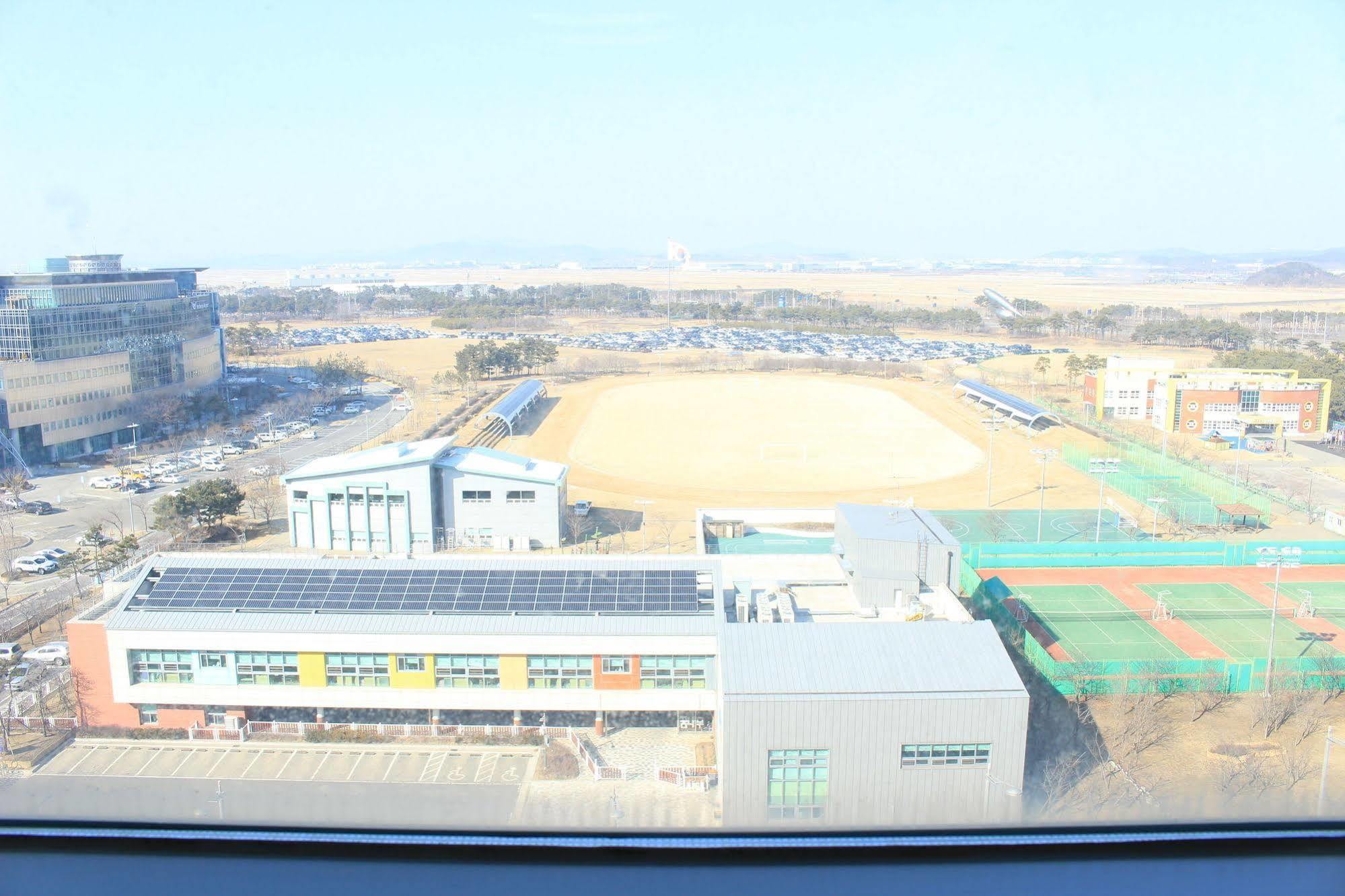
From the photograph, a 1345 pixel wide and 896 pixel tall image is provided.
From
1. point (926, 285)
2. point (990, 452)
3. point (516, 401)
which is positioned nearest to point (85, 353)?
point (516, 401)

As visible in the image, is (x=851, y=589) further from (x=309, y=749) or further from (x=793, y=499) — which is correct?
(x=793, y=499)

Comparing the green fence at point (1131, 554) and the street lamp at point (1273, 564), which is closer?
the street lamp at point (1273, 564)

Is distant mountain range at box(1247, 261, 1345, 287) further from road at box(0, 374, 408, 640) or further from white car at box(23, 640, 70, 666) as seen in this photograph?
white car at box(23, 640, 70, 666)

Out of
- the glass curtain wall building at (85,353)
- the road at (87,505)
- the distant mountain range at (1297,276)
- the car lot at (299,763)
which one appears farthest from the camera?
the distant mountain range at (1297,276)

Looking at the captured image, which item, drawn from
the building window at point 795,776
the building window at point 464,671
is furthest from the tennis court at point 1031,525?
the building window at point 795,776

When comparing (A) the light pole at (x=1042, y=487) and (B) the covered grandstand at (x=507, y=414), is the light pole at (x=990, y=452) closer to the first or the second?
(A) the light pole at (x=1042, y=487)

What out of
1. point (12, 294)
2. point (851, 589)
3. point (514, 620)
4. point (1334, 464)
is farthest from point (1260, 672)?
point (12, 294)
